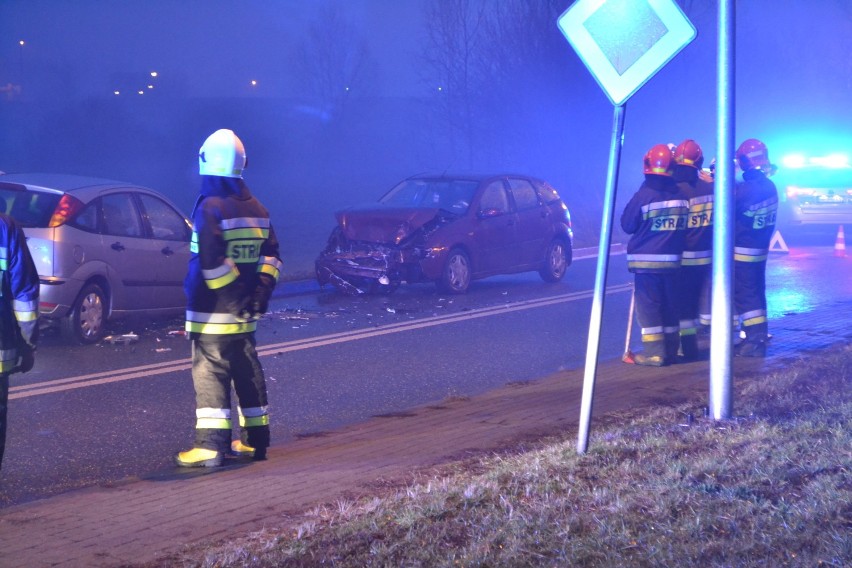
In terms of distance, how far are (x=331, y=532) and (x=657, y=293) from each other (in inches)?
207

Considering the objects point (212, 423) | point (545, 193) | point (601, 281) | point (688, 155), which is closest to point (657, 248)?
point (688, 155)

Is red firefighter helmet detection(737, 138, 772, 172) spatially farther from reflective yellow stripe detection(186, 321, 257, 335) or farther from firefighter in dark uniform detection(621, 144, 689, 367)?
reflective yellow stripe detection(186, 321, 257, 335)

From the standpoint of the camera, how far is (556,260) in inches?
608

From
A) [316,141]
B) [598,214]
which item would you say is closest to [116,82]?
[316,141]

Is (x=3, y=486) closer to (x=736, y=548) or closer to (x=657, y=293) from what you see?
(x=736, y=548)

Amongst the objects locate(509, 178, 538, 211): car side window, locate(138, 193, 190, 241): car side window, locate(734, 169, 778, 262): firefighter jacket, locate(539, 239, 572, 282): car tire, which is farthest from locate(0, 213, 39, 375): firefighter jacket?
locate(539, 239, 572, 282): car tire

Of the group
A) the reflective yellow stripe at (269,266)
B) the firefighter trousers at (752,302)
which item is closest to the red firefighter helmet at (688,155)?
the firefighter trousers at (752,302)

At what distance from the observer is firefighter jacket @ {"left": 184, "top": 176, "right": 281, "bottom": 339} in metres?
5.57

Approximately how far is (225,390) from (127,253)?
15.6 feet

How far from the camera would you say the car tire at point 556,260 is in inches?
601

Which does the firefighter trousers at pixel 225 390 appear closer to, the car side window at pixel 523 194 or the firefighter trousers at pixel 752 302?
the firefighter trousers at pixel 752 302

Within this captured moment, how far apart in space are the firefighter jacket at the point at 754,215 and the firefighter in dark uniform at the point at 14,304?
655 centimetres

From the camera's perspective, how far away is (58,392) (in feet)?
25.2

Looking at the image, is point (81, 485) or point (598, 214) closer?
point (81, 485)
